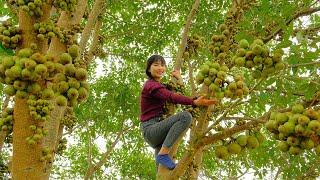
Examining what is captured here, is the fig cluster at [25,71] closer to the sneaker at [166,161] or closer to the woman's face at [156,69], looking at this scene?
the sneaker at [166,161]

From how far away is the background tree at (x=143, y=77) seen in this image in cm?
258

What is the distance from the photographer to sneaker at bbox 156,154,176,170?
3.59 meters

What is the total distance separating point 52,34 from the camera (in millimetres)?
2477

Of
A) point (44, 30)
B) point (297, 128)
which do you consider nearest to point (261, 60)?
point (297, 128)

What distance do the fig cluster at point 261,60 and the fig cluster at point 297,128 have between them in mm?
292

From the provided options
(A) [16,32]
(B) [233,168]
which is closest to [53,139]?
(A) [16,32]

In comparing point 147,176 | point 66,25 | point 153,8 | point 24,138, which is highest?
point 153,8

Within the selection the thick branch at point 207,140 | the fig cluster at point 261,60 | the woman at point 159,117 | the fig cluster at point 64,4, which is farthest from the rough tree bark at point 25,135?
the woman at point 159,117

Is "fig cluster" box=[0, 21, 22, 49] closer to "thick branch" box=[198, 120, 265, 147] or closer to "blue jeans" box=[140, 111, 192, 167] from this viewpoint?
"thick branch" box=[198, 120, 265, 147]

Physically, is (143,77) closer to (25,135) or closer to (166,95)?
(166,95)

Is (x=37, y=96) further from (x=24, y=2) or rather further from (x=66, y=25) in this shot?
(x=66, y=25)

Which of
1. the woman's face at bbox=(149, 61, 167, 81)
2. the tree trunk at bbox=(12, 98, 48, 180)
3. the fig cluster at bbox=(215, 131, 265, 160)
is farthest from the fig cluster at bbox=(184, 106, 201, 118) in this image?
the tree trunk at bbox=(12, 98, 48, 180)

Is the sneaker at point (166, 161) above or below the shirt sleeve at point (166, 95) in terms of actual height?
below

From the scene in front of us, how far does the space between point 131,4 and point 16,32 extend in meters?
5.07
